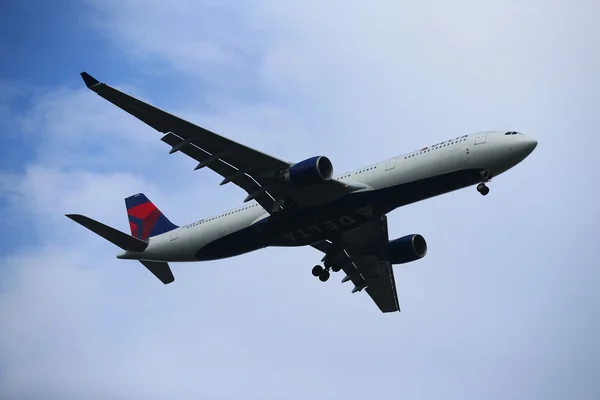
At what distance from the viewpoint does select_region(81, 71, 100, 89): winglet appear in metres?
37.8

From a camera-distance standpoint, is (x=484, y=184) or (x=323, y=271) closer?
(x=484, y=184)

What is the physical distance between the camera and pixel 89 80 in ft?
125

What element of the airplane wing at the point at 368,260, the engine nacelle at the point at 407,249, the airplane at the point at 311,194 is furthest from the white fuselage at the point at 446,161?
the engine nacelle at the point at 407,249

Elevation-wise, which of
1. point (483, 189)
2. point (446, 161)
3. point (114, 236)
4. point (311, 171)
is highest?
point (114, 236)

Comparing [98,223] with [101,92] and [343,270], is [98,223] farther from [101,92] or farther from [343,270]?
[343,270]

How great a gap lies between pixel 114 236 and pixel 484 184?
813 inches

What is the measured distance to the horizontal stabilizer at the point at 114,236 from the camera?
45.3 meters

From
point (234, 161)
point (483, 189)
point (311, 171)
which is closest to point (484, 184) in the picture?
point (483, 189)

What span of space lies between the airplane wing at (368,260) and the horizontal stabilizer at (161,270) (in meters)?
8.77

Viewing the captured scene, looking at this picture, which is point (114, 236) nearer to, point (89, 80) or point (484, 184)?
point (89, 80)

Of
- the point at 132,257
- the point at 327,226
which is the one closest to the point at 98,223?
the point at 132,257

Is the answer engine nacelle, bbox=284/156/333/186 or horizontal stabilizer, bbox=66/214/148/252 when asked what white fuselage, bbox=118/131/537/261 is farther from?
horizontal stabilizer, bbox=66/214/148/252

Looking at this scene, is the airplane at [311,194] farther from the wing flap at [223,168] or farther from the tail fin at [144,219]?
the tail fin at [144,219]

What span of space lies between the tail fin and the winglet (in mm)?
14281
